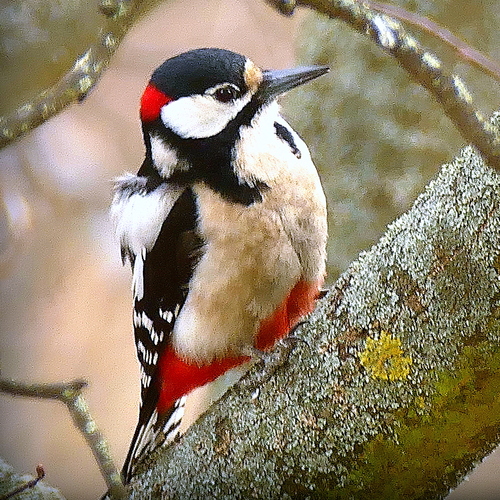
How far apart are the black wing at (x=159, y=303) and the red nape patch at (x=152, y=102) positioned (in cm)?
9

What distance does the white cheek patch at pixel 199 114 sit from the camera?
772mm

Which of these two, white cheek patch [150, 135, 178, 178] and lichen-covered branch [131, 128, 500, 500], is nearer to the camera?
lichen-covered branch [131, 128, 500, 500]

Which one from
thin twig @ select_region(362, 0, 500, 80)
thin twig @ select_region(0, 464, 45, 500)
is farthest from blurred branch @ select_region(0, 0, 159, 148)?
thin twig @ select_region(0, 464, 45, 500)

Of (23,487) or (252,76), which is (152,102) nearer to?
(252,76)

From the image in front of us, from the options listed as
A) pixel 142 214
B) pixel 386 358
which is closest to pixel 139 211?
pixel 142 214

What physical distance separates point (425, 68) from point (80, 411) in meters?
0.52

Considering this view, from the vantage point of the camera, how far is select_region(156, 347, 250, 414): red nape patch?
2.81 feet

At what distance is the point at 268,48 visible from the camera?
2.93 ft

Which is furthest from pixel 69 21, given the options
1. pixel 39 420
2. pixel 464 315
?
pixel 464 315

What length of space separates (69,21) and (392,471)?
25.5 inches

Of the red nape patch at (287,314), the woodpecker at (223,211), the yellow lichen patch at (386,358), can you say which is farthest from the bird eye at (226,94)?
the yellow lichen patch at (386,358)

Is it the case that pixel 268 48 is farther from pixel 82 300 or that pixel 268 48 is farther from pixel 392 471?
pixel 392 471

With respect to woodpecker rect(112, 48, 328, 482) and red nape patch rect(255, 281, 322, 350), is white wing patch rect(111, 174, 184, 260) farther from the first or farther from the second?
red nape patch rect(255, 281, 322, 350)

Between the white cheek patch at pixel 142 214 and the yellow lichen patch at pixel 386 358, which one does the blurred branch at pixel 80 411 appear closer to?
the white cheek patch at pixel 142 214
